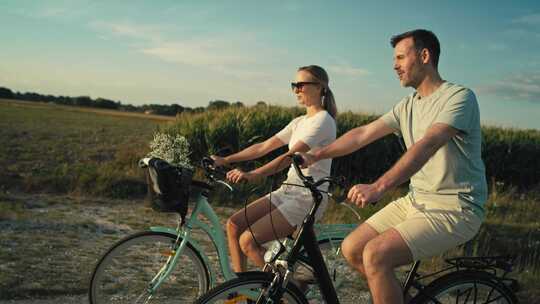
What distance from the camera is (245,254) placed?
3402mm

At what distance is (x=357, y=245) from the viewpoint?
2.83 m

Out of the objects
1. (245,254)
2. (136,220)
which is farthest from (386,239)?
(136,220)

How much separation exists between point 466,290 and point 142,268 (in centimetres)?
203

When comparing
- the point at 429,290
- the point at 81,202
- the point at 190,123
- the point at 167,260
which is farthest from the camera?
the point at 190,123

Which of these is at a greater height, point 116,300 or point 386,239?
point 386,239

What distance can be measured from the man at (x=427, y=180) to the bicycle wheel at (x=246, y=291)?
39 cm

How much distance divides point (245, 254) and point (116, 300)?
3.07 feet

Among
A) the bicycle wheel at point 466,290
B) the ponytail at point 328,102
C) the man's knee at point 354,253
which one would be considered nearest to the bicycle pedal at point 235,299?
the man's knee at point 354,253

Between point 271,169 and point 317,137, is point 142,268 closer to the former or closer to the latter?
point 271,169

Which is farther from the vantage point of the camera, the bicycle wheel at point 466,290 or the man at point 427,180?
the bicycle wheel at point 466,290

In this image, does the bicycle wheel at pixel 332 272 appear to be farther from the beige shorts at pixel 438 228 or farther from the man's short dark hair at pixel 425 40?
the man's short dark hair at pixel 425 40

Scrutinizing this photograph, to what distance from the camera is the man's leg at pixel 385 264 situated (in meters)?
2.59

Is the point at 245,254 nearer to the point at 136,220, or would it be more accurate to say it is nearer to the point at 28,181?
the point at 136,220

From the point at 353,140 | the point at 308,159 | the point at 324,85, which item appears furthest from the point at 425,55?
the point at 324,85
